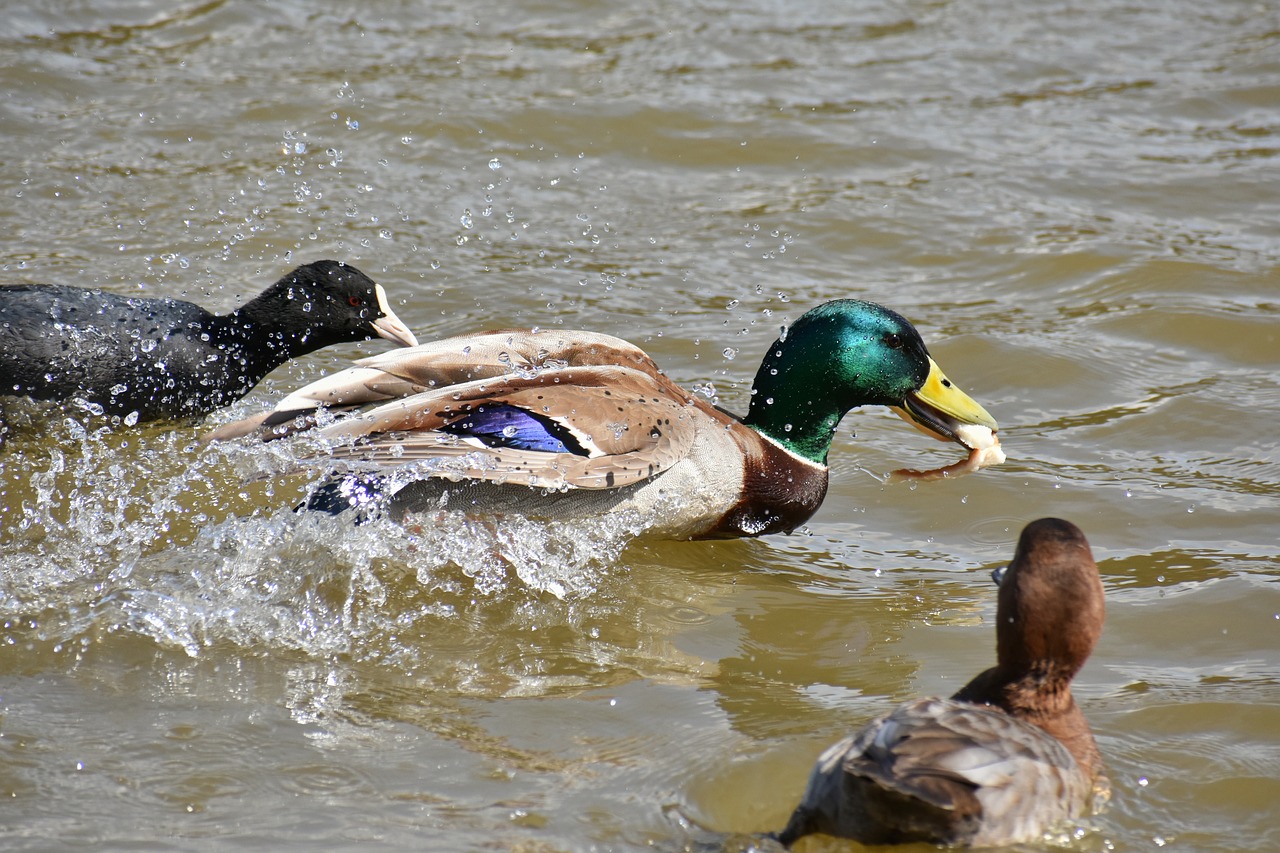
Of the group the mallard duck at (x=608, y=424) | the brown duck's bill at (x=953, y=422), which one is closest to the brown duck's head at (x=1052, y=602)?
the mallard duck at (x=608, y=424)

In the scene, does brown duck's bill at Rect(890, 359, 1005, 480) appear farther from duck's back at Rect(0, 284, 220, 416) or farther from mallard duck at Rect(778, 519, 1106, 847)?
duck's back at Rect(0, 284, 220, 416)

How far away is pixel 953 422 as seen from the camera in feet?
18.1

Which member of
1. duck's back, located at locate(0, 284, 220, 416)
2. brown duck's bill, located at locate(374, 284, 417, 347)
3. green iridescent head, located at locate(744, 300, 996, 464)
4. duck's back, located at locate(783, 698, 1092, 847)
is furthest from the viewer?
brown duck's bill, located at locate(374, 284, 417, 347)

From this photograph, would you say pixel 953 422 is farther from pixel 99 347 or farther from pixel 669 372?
pixel 99 347

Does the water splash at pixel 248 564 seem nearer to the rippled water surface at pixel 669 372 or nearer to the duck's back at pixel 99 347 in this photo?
the rippled water surface at pixel 669 372

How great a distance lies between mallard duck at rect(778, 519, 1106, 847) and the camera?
127 inches

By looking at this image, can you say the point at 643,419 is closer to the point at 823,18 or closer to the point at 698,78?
the point at 698,78

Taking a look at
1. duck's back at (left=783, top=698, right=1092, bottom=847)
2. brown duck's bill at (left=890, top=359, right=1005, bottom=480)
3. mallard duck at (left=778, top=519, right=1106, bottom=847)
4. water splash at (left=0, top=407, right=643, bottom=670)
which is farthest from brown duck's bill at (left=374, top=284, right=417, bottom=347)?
duck's back at (left=783, top=698, right=1092, bottom=847)

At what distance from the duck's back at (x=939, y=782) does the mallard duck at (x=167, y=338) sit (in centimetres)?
357

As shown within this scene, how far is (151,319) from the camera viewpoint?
19.8 feet

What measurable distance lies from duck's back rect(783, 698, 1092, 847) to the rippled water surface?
0.22 m

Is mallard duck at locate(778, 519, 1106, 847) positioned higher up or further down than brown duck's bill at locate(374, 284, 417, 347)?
further down

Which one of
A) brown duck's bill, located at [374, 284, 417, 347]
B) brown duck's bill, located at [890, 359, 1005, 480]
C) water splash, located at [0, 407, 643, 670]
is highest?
brown duck's bill, located at [374, 284, 417, 347]

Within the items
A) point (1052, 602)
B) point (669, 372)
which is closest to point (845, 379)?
point (669, 372)
